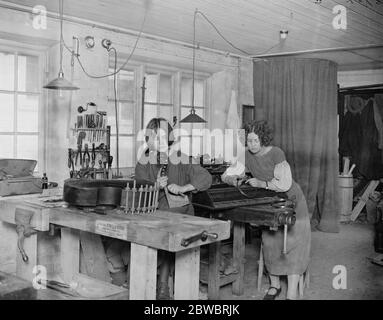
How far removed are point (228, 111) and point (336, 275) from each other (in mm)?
3209

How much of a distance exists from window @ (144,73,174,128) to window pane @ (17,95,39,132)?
1548 mm

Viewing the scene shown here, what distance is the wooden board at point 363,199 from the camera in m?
7.76

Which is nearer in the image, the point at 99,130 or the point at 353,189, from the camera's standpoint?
the point at 99,130

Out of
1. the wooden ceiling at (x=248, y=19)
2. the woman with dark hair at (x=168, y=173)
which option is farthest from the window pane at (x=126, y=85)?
the woman with dark hair at (x=168, y=173)

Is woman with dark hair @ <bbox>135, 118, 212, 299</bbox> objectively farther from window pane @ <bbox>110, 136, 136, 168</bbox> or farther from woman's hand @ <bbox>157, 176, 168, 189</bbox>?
window pane @ <bbox>110, 136, 136, 168</bbox>

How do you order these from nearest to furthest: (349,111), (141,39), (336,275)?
(336,275) < (141,39) < (349,111)

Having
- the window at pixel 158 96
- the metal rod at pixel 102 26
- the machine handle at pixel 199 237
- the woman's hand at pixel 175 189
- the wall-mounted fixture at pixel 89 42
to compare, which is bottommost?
the machine handle at pixel 199 237

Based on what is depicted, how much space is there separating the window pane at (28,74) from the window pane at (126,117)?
1.17 m

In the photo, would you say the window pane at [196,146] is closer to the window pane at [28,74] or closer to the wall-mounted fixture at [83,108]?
the wall-mounted fixture at [83,108]

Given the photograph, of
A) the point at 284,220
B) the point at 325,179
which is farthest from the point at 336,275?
the point at 325,179

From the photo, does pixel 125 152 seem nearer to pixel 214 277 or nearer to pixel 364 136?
pixel 214 277

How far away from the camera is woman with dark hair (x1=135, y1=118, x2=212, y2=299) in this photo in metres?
3.80
